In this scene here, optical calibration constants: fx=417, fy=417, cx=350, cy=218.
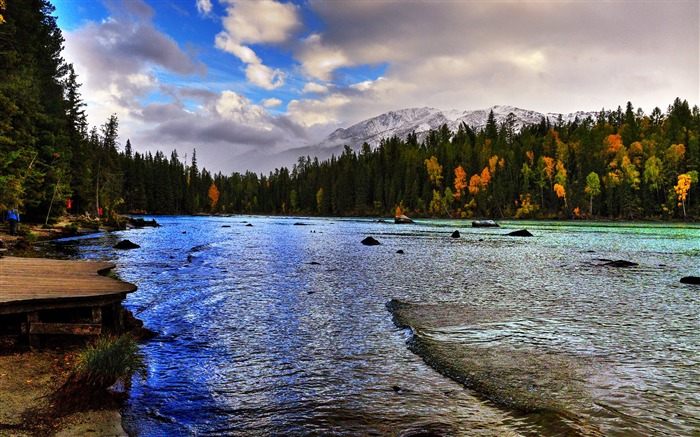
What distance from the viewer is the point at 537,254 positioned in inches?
1221

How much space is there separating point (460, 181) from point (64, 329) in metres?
150

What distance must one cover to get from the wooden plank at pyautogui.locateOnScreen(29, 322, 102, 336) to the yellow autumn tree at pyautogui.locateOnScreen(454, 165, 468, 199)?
481 feet

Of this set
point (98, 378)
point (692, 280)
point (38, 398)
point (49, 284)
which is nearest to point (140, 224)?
point (49, 284)

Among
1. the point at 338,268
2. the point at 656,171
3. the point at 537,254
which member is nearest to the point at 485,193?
the point at 656,171

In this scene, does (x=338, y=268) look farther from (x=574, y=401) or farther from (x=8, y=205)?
(x=8, y=205)

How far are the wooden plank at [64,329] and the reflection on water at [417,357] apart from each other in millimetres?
1208

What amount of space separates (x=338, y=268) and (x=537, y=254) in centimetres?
1656

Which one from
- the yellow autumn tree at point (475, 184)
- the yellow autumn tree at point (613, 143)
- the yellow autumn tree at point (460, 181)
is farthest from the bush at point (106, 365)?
the yellow autumn tree at point (613, 143)

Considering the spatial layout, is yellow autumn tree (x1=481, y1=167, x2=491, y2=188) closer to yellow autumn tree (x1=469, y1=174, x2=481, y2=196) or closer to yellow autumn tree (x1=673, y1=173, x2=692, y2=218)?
yellow autumn tree (x1=469, y1=174, x2=481, y2=196)

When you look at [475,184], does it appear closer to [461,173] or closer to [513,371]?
[461,173]

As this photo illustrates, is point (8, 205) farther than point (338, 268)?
Yes

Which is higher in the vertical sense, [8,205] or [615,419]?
[8,205]

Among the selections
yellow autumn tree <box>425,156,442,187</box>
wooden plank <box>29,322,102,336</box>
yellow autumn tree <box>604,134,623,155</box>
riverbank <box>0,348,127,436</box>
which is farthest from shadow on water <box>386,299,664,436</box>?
yellow autumn tree <box>425,156,442,187</box>

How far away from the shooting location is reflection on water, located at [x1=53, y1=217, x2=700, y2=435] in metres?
6.00
